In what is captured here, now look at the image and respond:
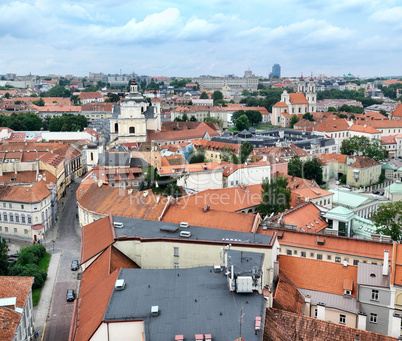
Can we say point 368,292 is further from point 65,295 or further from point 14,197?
point 14,197

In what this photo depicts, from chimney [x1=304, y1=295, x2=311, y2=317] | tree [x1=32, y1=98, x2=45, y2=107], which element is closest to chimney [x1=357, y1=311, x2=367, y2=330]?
chimney [x1=304, y1=295, x2=311, y2=317]

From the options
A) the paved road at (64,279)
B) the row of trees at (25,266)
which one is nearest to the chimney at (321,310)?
the paved road at (64,279)

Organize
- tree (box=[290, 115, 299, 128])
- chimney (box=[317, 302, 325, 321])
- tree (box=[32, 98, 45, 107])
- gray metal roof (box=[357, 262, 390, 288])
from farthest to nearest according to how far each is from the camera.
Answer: tree (box=[32, 98, 45, 107]) < tree (box=[290, 115, 299, 128]) < gray metal roof (box=[357, 262, 390, 288]) < chimney (box=[317, 302, 325, 321])

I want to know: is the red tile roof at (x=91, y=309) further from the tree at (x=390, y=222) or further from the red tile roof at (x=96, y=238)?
the tree at (x=390, y=222)

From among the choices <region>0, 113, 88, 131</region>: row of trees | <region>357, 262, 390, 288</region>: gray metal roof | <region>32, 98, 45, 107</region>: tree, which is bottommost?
<region>357, 262, 390, 288</region>: gray metal roof

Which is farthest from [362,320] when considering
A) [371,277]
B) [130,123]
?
[130,123]

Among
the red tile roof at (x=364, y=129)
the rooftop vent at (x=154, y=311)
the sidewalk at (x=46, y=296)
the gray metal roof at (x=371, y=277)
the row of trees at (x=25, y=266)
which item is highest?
the red tile roof at (x=364, y=129)

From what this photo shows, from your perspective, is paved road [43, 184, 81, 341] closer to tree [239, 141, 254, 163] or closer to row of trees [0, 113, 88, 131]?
tree [239, 141, 254, 163]
